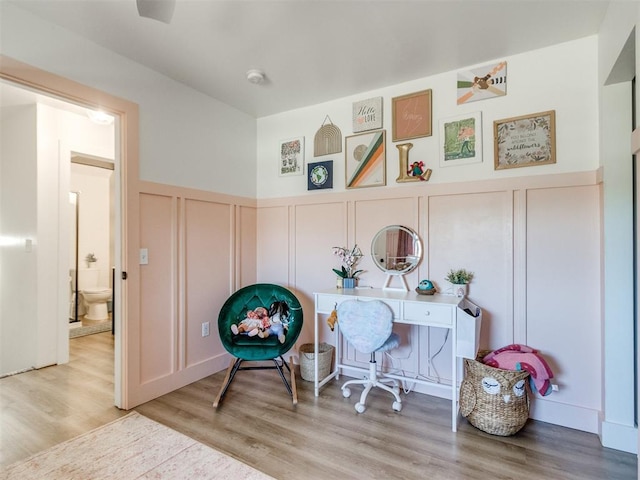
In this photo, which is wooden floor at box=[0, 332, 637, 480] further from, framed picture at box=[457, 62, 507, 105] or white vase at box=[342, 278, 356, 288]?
framed picture at box=[457, 62, 507, 105]

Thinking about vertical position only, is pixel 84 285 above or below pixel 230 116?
below

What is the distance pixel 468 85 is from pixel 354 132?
0.97 metres

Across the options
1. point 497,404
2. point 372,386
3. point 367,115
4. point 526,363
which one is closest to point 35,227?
point 367,115

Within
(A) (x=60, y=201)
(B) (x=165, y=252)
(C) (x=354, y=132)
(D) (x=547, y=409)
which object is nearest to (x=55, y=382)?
(B) (x=165, y=252)

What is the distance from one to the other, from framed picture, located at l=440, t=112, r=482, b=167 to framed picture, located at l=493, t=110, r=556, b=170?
0.12 metres

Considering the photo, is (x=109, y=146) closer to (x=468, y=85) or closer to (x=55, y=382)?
(x=55, y=382)

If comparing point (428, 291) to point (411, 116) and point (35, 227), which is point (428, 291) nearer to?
point (411, 116)

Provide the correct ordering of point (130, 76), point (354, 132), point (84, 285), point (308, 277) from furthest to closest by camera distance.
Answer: point (84, 285) → point (308, 277) → point (354, 132) → point (130, 76)

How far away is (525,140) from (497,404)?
1.78 meters

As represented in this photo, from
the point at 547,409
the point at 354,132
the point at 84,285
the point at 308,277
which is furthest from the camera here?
the point at 84,285

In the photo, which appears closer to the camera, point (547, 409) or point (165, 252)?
point (547, 409)

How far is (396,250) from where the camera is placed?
2.70m

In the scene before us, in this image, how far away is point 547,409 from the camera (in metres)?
2.17

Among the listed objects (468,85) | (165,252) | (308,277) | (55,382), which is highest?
(468,85)
